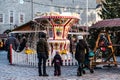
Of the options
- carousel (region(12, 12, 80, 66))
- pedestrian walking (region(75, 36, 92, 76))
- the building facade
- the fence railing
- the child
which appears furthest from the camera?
the building facade

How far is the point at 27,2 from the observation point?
6681 centimetres

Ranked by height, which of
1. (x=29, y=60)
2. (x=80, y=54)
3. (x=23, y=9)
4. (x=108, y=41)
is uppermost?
(x=23, y=9)

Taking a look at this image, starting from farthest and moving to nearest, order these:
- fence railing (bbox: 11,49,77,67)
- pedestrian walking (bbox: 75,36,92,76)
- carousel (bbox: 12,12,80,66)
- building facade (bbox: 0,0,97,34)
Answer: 1. building facade (bbox: 0,0,97,34)
2. carousel (bbox: 12,12,80,66)
3. fence railing (bbox: 11,49,77,67)
4. pedestrian walking (bbox: 75,36,92,76)

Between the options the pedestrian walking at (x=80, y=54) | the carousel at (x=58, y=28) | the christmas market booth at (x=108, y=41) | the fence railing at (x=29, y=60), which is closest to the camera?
the pedestrian walking at (x=80, y=54)

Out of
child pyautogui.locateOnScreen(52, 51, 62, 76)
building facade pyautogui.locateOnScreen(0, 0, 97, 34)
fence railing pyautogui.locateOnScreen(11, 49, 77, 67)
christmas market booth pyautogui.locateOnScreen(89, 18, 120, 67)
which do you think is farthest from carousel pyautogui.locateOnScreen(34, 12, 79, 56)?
building facade pyautogui.locateOnScreen(0, 0, 97, 34)

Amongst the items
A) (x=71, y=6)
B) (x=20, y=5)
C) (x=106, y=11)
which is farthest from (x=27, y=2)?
(x=106, y=11)

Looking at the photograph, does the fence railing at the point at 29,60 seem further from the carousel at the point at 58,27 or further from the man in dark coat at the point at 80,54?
the man in dark coat at the point at 80,54

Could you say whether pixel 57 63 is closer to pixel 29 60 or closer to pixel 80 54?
pixel 80 54

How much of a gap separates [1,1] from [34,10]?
558 centimetres

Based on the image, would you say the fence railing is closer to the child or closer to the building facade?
the child

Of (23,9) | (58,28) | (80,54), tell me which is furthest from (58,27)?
(23,9)

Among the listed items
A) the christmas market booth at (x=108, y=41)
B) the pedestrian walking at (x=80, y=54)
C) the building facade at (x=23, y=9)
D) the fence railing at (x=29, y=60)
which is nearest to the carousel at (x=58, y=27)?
the fence railing at (x=29, y=60)

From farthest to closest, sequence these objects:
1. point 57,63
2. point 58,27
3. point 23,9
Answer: point 23,9
point 58,27
point 57,63

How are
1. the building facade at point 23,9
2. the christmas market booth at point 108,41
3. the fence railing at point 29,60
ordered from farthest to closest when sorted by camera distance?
the building facade at point 23,9, the fence railing at point 29,60, the christmas market booth at point 108,41
